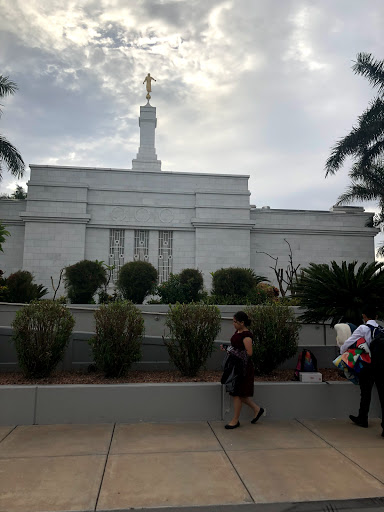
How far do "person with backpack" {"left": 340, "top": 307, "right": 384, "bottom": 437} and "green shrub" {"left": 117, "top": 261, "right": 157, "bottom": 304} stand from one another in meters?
10.4

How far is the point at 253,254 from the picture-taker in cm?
2361

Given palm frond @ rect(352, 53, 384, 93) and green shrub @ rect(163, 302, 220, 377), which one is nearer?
green shrub @ rect(163, 302, 220, 377)

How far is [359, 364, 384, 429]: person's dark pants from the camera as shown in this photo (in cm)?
546

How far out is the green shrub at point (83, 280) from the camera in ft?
50.8

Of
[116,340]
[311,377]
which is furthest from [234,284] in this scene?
[116,340]

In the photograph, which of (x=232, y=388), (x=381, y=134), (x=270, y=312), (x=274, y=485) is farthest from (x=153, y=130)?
(x=274, y=485)

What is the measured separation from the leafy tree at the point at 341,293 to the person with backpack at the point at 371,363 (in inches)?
62.6

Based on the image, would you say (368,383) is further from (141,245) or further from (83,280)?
(141,245)

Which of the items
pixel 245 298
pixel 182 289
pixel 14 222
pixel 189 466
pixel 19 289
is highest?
pixel 14 222

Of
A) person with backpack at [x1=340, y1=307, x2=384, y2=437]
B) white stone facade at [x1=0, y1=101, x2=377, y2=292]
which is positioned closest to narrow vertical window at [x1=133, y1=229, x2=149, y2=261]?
white stone facade at [x1=0, y1=101, x2=377, y2=292]

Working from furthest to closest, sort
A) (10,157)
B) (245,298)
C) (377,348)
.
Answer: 1. (10,157)
2. (245,298)
3. (377,348)

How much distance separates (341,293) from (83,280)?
1048cm

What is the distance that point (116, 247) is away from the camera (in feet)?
73.3

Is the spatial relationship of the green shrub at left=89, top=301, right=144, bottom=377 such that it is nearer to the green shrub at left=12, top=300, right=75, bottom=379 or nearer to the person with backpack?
the green shrub at left=12, top=300, right=75, bottom=379
